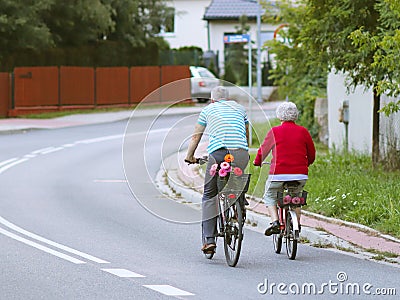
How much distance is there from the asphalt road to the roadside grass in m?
0.99

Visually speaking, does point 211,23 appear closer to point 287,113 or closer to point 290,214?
point 287,113

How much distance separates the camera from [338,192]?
1310 centimetres

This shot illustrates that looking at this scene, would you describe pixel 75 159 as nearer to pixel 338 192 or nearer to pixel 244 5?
pixel 338 192

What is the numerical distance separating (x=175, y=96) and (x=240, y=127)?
3424 millimetres

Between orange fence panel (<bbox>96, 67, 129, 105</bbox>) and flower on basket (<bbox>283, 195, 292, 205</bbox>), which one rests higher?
orange fence panel (<bbox>96, 67, 129, 105</bbox>)

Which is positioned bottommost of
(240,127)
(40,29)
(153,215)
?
(153,215)

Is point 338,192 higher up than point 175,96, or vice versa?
point 175,96

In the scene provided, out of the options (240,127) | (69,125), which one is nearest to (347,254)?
(240,127)

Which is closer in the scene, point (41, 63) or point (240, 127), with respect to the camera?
point (240, 127)

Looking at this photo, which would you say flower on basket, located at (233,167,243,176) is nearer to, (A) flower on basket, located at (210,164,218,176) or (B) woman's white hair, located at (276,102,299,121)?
(A) flower on basket, located at (210,164,218,176)

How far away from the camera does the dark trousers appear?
9.68m

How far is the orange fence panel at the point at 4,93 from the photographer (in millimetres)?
35375

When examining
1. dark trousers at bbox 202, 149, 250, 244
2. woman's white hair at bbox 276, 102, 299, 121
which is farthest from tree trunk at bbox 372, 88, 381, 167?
dark trousers at bbox 202, 149, 250, 244

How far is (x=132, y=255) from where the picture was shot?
1011cm
